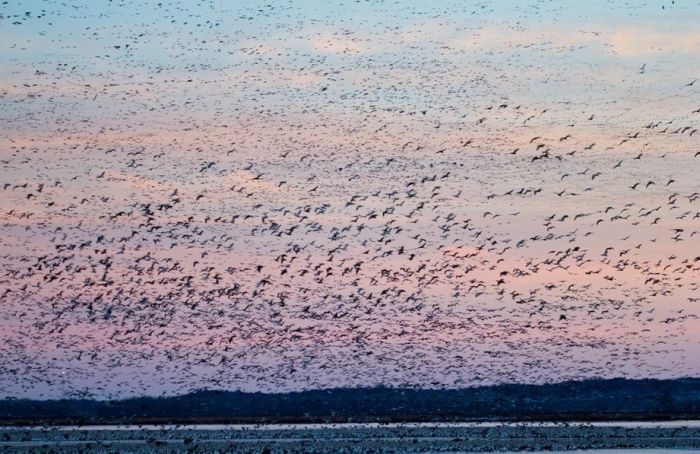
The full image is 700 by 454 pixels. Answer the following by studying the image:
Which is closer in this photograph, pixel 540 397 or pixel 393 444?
pixel 393 444

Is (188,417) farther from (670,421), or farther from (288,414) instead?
(670,421)

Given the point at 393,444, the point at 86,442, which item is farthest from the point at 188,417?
the point at 393,444

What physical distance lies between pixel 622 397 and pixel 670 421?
175 centimetres

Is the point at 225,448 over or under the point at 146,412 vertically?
over

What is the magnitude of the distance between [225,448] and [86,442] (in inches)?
121

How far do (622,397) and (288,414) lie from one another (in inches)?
300

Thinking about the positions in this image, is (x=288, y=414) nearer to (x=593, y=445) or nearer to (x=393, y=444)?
(x=393, y=444)

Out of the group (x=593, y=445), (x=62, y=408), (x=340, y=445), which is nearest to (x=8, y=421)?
(x=62, y=408)

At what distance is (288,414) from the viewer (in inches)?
1340

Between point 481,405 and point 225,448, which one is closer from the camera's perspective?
point 225,448

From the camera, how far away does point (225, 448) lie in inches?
1141

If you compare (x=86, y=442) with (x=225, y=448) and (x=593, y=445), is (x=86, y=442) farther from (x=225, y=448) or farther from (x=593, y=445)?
(x=593, y=445)

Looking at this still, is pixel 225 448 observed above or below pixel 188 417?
above

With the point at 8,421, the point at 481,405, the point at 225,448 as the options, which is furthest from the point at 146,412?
the point at 481,405
